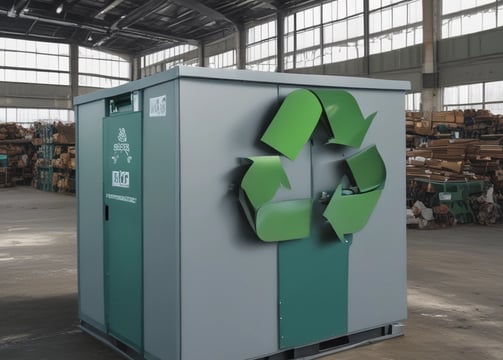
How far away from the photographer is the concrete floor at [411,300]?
359cm

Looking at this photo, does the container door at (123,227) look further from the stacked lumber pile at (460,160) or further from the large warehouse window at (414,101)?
the large warehouse window at (414,101)

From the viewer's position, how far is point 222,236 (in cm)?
300

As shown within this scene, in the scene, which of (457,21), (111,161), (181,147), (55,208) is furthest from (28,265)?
(457,21)

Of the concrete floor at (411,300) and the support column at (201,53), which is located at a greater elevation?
the support column at (201,53)

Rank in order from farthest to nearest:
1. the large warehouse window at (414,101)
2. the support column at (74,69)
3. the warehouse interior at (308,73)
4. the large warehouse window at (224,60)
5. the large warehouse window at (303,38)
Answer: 1. the support column at (74,69)
2. the large warehouse window at (224,60)
3. the large warehouse window at (303,38)
4. the large warehouse window at (414,101)
5. the warehouse interior at (308,73)

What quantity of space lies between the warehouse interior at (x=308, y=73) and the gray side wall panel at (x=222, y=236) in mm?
569

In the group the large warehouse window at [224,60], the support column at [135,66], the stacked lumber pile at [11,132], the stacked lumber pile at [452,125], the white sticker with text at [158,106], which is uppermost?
the support column at [135,66]

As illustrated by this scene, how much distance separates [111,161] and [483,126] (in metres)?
11.0

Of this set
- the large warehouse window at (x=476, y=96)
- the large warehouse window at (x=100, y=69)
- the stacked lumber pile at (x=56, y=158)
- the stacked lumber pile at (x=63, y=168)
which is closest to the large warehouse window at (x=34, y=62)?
the large warehouse window at (x=100, y=69)

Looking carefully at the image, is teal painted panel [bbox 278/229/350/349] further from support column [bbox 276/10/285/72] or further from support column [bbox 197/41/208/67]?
support column [bbox 197/41/208/67]

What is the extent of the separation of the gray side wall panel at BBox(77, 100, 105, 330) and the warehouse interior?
202 mm

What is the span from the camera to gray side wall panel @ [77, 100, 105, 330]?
3711 millimetres

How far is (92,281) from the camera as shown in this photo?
3.86 m

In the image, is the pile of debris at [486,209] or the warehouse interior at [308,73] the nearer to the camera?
the warehouse interior at [308,73]
